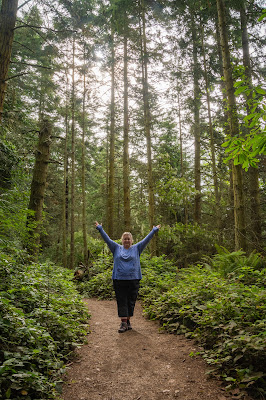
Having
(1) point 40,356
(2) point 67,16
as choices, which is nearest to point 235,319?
(1) point 40,356

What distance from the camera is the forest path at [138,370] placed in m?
2.83

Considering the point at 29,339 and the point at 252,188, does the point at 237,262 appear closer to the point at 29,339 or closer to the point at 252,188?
the point at 252,188

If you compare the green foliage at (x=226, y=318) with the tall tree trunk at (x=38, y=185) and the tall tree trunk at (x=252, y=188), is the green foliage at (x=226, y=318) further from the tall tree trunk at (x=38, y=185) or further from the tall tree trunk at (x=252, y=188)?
the tall tree trunk at (x=38, y=185)

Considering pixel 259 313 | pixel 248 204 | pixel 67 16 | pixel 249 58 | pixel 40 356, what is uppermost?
pixel 249 58

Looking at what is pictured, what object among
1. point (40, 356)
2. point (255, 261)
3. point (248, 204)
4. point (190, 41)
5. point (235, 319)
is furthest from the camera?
point (190, 41)

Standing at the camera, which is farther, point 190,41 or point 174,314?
point 190,41

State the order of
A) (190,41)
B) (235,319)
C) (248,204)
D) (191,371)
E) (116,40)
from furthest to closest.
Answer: (116,40), (190,41), (248,204), (235,319), (191,371)

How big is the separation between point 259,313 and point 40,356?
297 cm

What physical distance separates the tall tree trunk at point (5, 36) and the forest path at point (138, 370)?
4884 millimetres

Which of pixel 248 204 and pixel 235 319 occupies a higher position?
pixel 248 204

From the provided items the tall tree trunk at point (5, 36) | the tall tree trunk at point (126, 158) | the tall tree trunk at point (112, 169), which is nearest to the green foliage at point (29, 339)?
the tall tree trunk at point (5, 36)

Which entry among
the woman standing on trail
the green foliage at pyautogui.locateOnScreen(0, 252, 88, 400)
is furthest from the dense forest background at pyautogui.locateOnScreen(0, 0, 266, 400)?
the woman standing on trail

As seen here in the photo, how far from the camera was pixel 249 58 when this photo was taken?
10.6 m

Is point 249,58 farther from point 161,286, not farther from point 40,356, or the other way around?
point 40,356
